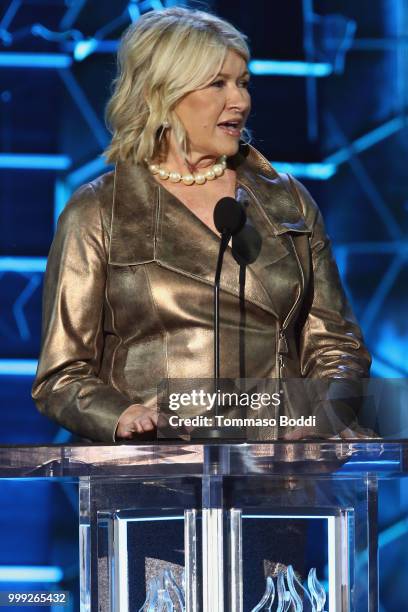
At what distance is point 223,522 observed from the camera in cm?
185

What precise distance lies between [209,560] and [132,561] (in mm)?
122

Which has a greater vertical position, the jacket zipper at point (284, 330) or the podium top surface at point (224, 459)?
the jacket zipper at point (284, 330)

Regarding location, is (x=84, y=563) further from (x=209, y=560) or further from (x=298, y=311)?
(x=298, y=311)

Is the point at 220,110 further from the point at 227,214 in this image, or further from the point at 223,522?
the point at 223,522

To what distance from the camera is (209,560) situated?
1.85 metres

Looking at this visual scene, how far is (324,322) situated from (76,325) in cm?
46

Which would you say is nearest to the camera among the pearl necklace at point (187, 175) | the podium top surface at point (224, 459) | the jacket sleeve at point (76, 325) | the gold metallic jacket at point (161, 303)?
the podium top surface at point (224, 459)

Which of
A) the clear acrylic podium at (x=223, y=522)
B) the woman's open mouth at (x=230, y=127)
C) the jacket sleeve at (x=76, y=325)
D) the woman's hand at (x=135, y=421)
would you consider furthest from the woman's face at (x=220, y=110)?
the clear acrylic podium at (x=223, y=522)

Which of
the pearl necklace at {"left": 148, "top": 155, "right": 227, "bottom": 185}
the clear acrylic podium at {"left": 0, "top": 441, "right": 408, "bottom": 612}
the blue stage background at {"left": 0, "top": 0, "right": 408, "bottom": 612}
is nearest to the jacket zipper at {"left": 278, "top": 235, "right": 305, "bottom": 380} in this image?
the pearl necklace at {"left": 148, "top": 155, "right": 227, "bottom": 185}

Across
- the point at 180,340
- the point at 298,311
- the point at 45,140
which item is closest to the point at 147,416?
the point at 180,340

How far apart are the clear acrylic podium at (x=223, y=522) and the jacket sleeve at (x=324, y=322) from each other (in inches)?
21.3

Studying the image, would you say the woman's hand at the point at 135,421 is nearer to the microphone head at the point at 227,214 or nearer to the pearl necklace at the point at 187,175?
the microphone head at the point at 227,214

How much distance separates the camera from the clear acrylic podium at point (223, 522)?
182cm

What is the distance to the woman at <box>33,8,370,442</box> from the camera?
7.77ft
